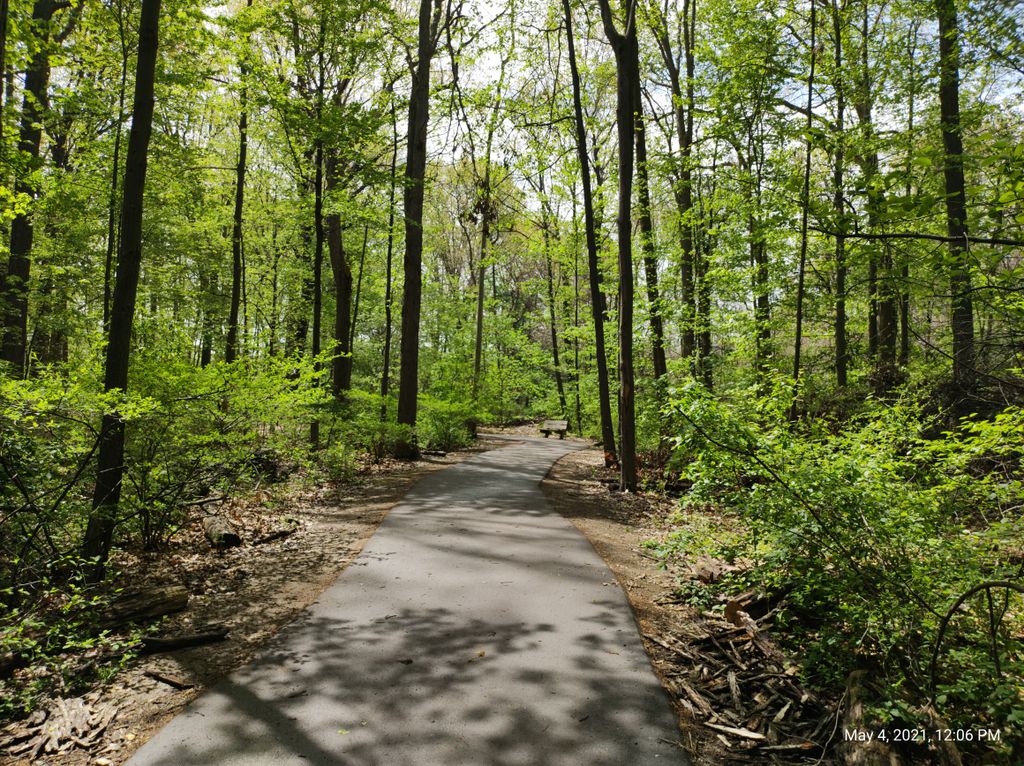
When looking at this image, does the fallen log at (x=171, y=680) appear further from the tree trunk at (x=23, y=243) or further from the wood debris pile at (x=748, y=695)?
the tree trunk at (x=23, y=243)

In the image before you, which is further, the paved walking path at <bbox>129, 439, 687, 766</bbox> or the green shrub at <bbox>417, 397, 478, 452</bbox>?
the green shrub at <bbox>417, 397, 478, 452</bbox>

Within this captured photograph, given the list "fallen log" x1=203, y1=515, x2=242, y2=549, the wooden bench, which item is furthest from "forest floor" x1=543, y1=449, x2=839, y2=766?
the wooden bench

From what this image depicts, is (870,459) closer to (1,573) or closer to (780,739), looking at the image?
(780,739)

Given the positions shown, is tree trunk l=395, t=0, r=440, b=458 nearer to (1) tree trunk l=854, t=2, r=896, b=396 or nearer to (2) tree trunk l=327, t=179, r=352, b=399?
(2) tree trunk l=327, t=179, r=352, b=399

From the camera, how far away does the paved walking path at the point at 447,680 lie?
3.01m

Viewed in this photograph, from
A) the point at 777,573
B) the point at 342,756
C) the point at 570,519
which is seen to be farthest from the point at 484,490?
the point at 342,756

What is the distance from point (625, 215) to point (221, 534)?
30.4 ft

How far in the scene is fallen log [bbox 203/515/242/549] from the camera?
6938 mm

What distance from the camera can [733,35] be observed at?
1169 centimetres

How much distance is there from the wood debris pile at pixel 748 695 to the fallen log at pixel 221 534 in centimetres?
550

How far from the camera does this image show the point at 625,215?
11078 millimetres
